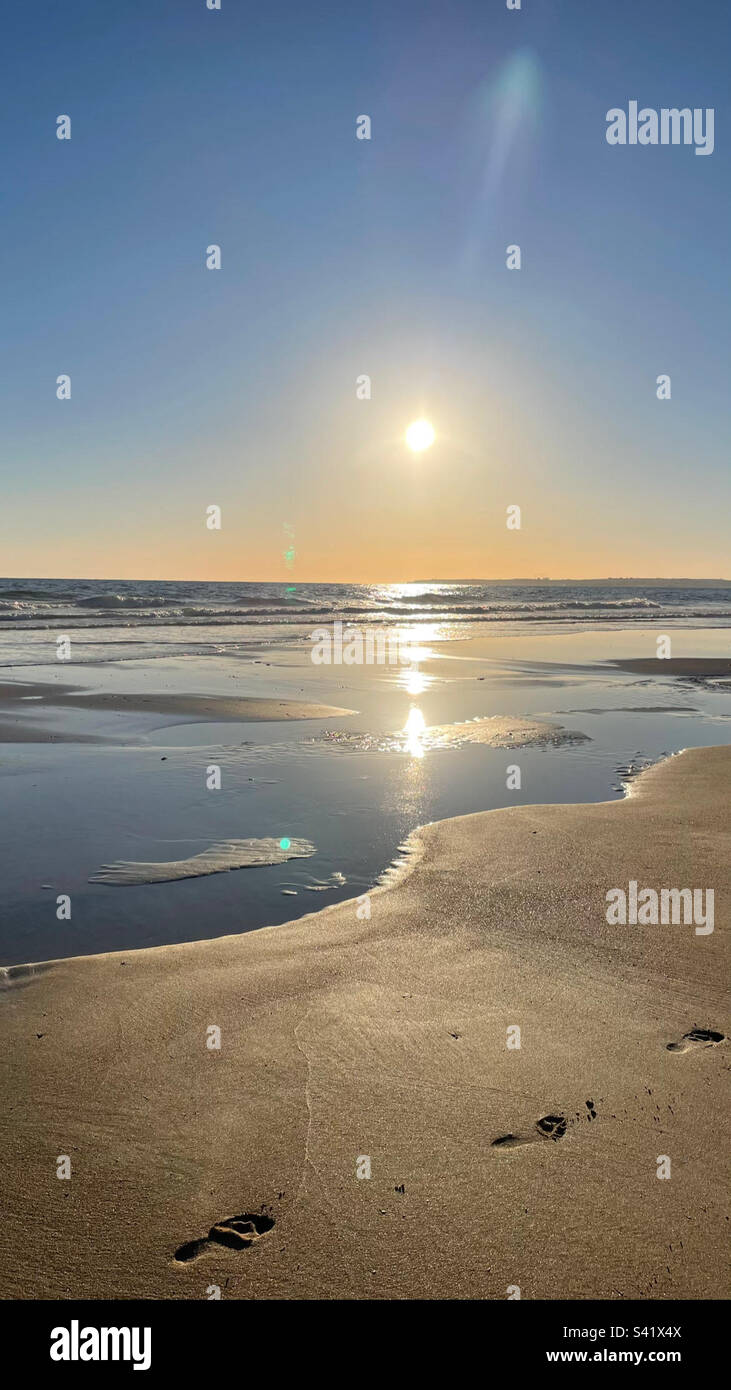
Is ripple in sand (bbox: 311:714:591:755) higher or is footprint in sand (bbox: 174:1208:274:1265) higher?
ripple in sand (bbox: 311:714:591:755)

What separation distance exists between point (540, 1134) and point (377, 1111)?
25.2 inches

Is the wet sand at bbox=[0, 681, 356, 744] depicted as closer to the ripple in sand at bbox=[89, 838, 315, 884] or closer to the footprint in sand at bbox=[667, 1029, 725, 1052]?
the ripple in sand at bbox=[89, 838, 315, 884]

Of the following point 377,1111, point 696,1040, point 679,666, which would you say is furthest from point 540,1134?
point 679,666

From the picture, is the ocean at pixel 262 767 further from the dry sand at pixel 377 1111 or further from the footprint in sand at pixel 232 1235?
the footprint in sand at pixel 232 1235

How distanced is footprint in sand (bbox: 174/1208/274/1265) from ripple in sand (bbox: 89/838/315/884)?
3.51 metres

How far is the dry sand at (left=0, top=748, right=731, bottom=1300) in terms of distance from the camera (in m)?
2.54

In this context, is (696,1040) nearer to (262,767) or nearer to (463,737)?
(262,767)

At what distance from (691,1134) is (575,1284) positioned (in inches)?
34.4

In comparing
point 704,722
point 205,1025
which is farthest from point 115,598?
point 205,1025

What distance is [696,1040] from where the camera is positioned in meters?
3.77

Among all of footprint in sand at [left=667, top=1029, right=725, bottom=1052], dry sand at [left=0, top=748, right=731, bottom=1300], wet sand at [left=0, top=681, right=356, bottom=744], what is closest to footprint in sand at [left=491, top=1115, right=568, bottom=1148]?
dry sand at [left=0, top=748, right=731, bottom=1300]

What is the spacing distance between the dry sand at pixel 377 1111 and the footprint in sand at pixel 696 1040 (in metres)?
0.04

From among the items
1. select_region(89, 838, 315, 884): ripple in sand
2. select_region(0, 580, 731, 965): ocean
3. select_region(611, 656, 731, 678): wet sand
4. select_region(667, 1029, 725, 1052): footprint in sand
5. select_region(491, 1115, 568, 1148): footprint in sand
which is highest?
select_region(611, 656, 731, 678): wet sand

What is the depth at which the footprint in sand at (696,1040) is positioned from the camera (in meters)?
3.70
